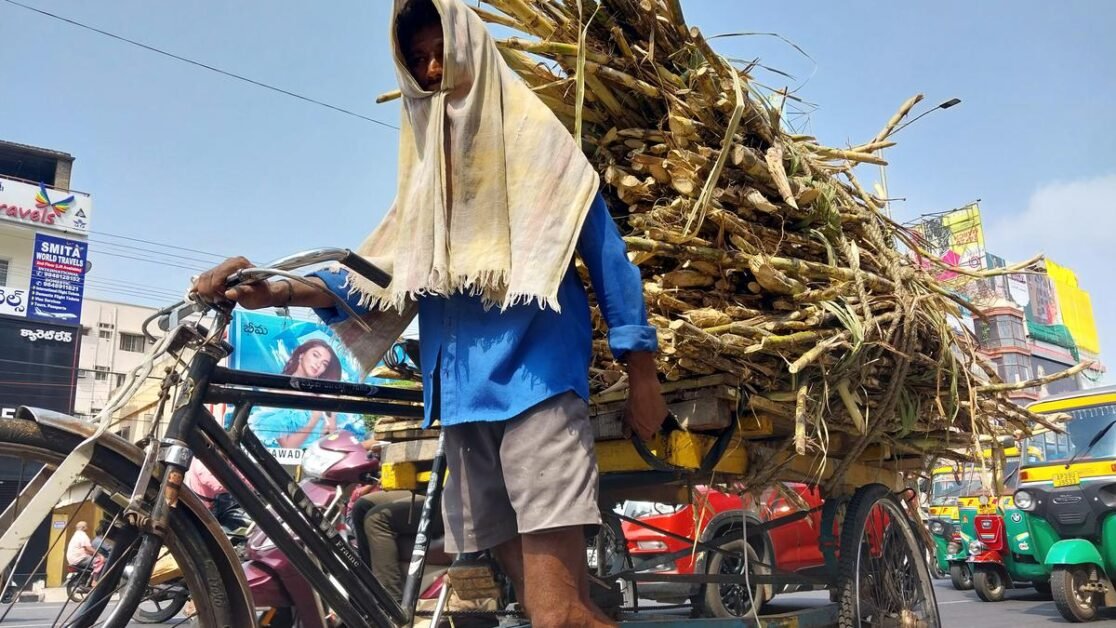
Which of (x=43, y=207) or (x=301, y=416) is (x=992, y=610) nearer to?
(x=301, y=416)

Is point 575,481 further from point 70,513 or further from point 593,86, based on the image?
point 593,86

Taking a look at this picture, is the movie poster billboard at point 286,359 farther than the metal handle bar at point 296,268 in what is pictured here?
Yes

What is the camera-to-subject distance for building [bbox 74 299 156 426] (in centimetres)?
2864

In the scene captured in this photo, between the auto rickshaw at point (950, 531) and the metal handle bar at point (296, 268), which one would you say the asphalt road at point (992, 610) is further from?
the metal handle bar at point (296, 268)

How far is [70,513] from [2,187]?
29.8 meters

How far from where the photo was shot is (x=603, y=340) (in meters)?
2.88

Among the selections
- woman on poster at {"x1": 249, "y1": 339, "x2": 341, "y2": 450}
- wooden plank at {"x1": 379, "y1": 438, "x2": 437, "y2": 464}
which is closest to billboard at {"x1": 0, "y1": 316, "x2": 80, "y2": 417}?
woman on poster at {"x1": 249, "y1": 339, "x2": 341, "y2": 450}

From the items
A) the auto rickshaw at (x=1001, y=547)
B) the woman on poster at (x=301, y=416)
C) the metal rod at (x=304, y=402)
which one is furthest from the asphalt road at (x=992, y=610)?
the woman on poster at (x=301, y=416)

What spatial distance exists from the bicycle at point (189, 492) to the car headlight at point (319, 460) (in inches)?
81.5

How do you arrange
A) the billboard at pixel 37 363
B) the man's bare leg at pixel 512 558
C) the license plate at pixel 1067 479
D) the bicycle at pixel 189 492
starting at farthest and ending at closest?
the billboard at pixel 37 363 < the license plate at pixel 1067 479 < the man's bare leg at pixel 512 558 < the bicycle at pixel 189 492

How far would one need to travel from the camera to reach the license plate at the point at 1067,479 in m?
7.42

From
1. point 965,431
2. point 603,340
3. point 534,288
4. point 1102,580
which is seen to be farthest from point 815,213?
point 1102,580

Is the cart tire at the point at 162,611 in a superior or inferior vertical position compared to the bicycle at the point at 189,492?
inferior

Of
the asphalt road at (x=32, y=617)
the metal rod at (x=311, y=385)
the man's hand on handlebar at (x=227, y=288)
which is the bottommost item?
the asphalt road at (x=32, y=617)
